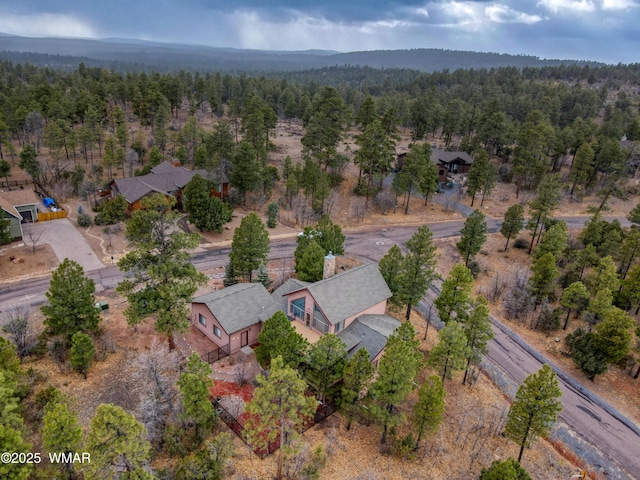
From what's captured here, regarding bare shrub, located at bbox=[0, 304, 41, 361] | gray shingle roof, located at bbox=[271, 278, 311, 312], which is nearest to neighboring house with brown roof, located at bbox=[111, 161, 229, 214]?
bare shrub, located at bbox=[0, 304, 41, 361]

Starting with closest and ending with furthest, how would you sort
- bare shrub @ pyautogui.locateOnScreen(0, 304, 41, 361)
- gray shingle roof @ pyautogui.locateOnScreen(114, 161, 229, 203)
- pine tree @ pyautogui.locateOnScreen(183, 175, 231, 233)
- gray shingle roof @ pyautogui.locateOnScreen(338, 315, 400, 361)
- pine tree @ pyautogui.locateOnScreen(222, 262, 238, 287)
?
1. bare shrub @ pyautogui.locateOnScreen(0, 304, 41, 361)
2. gray shingle roof @ pyautogui.locateOnScreen(338, 315, 400, 361)
3. pine tree @ pyautogui.locateOnScreen(222, 262, 238, 287)
4. pine tree @ pyautogui.locateOnScreen(183, 175, 231, 233)
5. gray shingle roof @ pyautogui.locateOnScreen(114, 161, 229, 203)

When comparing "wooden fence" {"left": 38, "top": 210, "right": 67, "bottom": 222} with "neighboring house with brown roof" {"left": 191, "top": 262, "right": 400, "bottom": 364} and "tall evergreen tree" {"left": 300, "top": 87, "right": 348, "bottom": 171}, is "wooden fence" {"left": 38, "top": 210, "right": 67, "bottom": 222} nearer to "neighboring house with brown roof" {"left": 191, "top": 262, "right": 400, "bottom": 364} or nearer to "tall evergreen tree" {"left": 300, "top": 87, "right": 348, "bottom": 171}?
"neighboring house with brown roof" {"left": 191, "top": 262, "right": 400, "bottom": 364}

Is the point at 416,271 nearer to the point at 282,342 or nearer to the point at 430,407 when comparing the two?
the point at 430,407

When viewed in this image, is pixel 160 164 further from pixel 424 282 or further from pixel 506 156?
pixel 506 156

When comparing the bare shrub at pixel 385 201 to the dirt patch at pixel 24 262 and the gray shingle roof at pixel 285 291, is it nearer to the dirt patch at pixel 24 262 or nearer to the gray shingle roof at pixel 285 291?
the gray shingle roof at pixel 285 291

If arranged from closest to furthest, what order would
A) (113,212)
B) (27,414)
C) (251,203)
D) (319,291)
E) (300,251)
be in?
(27,414) < (319,291) < (300,251) < (113,212) < (251,203)

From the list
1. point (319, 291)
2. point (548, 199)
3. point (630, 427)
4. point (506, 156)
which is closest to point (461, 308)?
point (319, 291)
